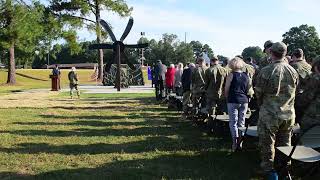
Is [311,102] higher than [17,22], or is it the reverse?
[17,22]

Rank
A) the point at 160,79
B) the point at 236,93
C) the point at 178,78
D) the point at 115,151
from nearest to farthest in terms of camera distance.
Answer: the point at 236,93 → the point at 115,151 → the point at 178,78 → the point at 160,79

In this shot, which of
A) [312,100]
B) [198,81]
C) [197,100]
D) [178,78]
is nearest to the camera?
[312,100]

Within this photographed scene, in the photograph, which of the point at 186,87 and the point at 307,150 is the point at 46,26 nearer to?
the point at 186,87

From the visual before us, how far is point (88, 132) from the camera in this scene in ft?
39.7

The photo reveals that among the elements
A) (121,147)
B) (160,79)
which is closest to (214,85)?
(121,147)

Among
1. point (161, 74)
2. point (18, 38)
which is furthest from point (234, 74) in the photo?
point (18, 38)

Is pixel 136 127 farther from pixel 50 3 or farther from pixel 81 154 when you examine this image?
pixel 50 3

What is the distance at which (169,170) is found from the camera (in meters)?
7.77

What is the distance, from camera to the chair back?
19.5 ft

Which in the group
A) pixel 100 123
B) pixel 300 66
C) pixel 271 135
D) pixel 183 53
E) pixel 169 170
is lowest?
pixel 100 123

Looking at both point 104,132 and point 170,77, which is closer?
point 104,132

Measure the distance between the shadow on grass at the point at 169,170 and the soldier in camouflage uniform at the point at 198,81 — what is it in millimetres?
4600

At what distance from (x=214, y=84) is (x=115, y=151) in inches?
128

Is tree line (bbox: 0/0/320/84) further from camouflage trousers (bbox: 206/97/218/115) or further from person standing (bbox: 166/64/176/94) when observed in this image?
camouflage trousers (bbox: 206/97/218/115)
